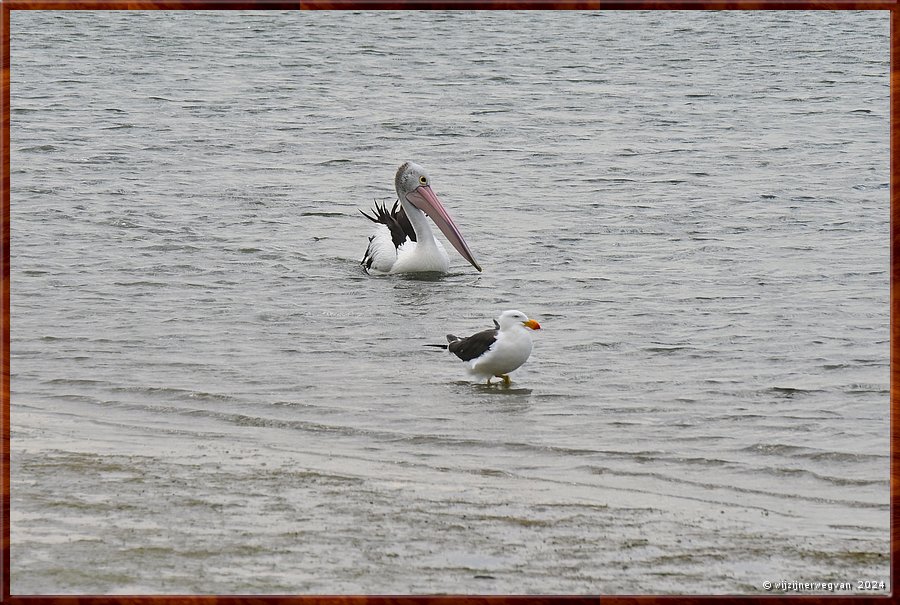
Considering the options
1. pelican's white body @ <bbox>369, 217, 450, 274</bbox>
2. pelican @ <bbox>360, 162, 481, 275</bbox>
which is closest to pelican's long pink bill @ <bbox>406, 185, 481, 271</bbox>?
pelican @ <bbox>360, 162, 481, 275</bbox>

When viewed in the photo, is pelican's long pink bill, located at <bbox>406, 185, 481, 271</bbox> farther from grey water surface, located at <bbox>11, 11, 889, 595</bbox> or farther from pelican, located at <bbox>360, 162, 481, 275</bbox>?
grey water surface, located at <bbox>11, 11, 889, 595</bbox>

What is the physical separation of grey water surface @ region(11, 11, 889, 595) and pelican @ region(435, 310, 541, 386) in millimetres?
187

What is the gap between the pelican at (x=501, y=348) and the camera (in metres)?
7.79

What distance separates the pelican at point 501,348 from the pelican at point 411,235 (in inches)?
129

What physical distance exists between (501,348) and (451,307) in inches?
96.8

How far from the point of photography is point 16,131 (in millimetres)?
16266

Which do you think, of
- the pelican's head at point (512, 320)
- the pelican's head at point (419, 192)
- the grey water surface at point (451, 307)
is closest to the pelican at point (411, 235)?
the pelican's head at point (419, 192)

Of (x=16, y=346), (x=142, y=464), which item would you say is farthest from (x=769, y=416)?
(x=16, y=346)

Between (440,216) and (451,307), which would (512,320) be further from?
(440,216)

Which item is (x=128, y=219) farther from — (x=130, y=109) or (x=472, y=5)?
(x=472, y=5)

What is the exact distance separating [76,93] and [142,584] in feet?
48.7

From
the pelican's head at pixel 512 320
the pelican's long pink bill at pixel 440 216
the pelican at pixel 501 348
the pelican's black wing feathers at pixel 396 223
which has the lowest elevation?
the pelican's black wing feathers at pixel 396 223

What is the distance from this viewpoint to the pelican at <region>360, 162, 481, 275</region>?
11.4 m

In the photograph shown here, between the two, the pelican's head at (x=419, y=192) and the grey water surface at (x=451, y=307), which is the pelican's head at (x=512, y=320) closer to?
the grey water surface at (x=451, y=307)
